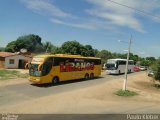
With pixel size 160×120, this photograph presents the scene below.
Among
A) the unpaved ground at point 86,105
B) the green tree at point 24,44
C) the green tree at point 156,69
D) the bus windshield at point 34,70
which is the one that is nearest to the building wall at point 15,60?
the bus windshield at point 34,70

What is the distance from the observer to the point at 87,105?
17.0 m

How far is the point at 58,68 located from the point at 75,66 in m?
3.83

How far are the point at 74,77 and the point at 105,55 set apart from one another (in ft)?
177

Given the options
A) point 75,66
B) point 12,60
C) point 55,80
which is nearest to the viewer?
point 55,80

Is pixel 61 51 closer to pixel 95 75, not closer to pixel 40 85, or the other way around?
pixel 95 75

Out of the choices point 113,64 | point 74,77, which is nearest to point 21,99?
point 74,77

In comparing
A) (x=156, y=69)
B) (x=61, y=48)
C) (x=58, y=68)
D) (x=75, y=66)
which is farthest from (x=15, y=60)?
A: (x=156, y=69)

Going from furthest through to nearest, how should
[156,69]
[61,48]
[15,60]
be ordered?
1. [61,48]
2. [15,60]
3. [156,69]

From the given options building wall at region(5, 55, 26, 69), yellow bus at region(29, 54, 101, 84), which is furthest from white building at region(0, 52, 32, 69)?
yellow bus at region(29, 54, 101, 84)

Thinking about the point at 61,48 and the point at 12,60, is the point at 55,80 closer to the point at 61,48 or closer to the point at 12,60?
the point at 12,60

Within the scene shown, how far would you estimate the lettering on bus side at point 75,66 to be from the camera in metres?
28.2

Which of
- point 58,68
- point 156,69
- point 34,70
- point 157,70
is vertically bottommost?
point 34,70

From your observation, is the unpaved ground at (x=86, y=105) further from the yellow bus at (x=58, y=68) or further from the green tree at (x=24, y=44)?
the green tree at (x=24, y=44)

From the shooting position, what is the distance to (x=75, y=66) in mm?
30625
